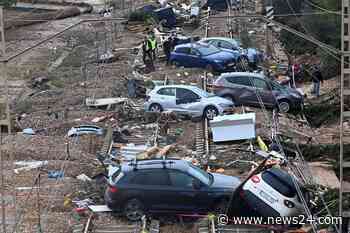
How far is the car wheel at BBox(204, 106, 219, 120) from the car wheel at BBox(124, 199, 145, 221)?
9.60 metres

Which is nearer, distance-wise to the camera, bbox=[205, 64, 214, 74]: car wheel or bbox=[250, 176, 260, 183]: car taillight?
bbox=[250, 176, 260, 183]: car taillight

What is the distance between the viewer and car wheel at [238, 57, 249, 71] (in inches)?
1391

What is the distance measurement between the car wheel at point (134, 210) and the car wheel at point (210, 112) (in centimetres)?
960

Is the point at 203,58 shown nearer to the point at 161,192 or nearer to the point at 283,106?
the point at 283,106

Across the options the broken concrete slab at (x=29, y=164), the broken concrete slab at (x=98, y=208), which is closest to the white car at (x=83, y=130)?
the broken concrete slab at (x=29, y=164)

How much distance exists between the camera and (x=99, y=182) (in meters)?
20.3

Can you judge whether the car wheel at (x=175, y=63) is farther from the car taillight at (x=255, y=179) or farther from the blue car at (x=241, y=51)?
the car taillight at (x=255, y=179)

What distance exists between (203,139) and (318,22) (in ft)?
48.0

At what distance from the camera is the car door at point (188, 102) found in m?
27.4

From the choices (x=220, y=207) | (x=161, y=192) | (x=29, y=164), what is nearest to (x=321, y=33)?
(x=29, y=164)

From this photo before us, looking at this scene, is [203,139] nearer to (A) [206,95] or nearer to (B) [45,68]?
(A) [206,95]

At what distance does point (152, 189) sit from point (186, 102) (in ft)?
33.3

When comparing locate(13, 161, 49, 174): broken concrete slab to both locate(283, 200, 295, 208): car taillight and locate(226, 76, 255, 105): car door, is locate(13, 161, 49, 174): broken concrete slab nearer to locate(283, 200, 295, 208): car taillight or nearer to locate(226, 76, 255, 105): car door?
locate(283, 200, 295, 208): car taillight

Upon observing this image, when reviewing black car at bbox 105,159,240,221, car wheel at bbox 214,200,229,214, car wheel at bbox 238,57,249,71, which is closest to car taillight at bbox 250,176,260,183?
black car at bbox 105,159,240,221
